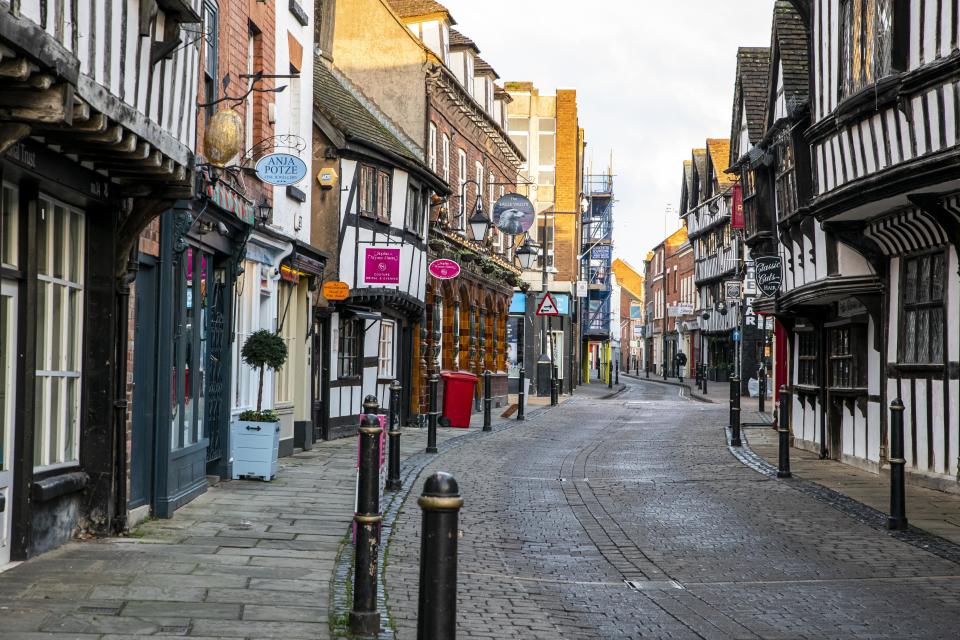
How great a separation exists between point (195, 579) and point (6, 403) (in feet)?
5.60

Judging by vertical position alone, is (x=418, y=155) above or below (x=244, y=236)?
above

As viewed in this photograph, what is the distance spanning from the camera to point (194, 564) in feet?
26.3

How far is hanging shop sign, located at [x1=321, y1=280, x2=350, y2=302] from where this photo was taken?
18.7 m

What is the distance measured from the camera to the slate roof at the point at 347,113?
2002 centimetres

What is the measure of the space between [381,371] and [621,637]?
1707cm

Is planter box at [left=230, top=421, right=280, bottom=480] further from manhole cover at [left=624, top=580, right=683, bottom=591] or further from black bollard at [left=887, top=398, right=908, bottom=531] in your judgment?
black bollard at [left=887, top=398, right=908, bottom=531]

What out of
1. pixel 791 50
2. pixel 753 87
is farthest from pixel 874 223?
pixel 753 87

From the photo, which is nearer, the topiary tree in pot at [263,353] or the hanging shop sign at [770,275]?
the topiary tree in pot at [263,353]

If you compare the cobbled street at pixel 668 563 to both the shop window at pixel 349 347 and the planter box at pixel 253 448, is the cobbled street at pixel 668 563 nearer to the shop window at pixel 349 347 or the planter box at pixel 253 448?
the planter box at pixel 253 448

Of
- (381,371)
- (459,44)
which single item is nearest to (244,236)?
(381,371)

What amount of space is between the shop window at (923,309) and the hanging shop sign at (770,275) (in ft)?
17.6

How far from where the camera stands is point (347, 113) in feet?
71.0

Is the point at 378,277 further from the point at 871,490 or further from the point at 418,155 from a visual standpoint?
the point at 871,490

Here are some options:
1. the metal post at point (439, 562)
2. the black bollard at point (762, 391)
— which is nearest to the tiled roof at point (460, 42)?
the black bollard at point (762, 391)
